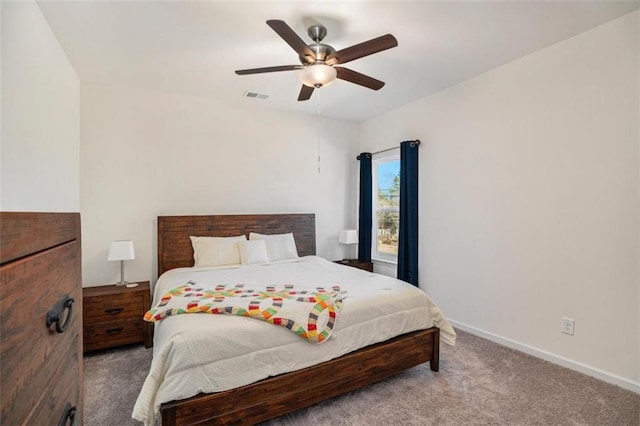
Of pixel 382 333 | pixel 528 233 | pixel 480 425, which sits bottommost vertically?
pixel 480 425

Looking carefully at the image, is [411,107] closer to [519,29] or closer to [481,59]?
[481,59]

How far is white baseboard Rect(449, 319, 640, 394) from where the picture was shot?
2.26 metres

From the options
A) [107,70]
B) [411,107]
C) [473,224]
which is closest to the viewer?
[107,70]

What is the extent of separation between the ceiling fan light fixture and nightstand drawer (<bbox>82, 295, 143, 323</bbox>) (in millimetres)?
2573

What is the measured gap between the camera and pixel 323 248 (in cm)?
479

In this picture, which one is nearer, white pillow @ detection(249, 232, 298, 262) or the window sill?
white pillow @ detection(249, 232, 298, 262)

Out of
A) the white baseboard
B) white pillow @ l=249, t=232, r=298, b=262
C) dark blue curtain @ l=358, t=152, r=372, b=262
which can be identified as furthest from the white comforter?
dark blue curtain @ l=358, t=152, r=372, b=262

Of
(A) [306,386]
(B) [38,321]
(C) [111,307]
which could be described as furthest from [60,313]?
(C) [111,307]

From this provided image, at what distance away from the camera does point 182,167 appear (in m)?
3.79

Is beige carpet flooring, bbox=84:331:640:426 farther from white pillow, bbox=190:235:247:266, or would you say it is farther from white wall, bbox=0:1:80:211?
white wall, bbox=0:1:80:211

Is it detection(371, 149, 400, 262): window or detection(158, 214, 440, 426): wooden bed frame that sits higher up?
detection(371, 149, 400, 262): window

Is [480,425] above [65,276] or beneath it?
beneath

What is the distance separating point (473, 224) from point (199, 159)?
10.7ft

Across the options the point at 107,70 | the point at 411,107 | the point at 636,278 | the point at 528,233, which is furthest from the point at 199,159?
the point at 636,278
